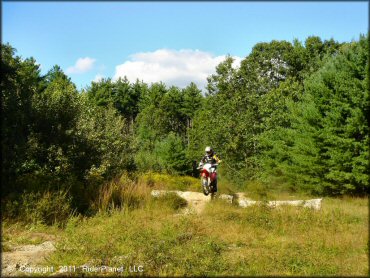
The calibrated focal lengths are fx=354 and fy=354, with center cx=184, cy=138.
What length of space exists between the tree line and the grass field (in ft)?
6.56

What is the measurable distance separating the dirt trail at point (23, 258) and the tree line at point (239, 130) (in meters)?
1.35

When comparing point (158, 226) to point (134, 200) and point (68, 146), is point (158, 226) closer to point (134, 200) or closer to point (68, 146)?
point (134, 200)

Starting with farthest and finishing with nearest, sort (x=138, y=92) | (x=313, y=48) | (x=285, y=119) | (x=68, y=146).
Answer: (x=138, y=92), (x=313, y=48), (x=285, y=119), (x=68, y=146)

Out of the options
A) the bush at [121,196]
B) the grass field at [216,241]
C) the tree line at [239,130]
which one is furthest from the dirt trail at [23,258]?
the bush at [121,196]

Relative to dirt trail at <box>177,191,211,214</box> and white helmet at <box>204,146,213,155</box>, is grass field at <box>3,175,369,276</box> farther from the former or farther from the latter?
white helmet at <box>204,146,213,155</box>

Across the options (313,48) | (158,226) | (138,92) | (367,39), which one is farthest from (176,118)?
(158,226)

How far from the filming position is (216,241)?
8617mm

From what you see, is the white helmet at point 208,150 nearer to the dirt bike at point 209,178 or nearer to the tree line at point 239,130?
the dirt bike at point 209,178

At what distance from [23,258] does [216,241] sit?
4.30 metres

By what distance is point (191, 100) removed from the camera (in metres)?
65.4

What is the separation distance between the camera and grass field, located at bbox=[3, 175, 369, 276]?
6609 mm

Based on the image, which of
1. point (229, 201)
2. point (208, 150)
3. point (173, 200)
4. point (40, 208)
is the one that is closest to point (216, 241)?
point (40, 208)

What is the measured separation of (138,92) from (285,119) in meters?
49.2

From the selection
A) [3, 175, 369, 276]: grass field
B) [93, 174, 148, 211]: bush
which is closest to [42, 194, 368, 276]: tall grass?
[3, 175, 369, 276]: grass field
